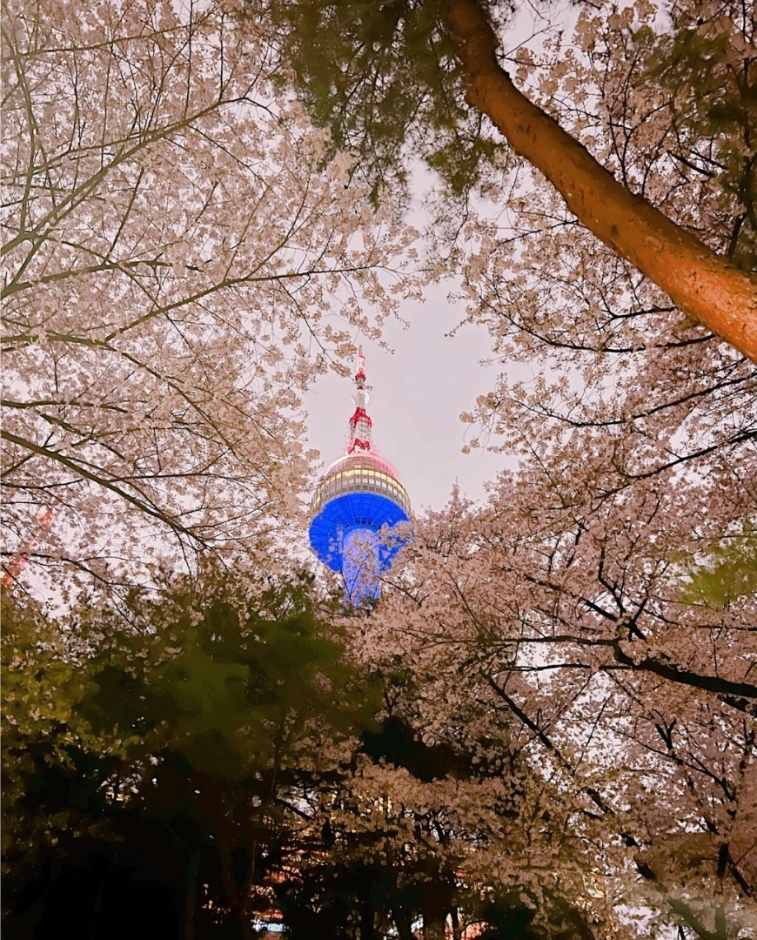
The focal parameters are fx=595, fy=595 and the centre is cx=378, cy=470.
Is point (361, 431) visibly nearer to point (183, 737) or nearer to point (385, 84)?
point (183, 737)

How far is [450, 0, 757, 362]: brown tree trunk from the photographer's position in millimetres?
2072

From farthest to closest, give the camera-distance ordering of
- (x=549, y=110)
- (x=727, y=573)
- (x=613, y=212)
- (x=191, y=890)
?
(x=191, y=890), (x=727, y=573), (x=549, y=110), (x=613, y=212)

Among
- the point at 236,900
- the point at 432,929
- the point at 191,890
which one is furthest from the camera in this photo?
the point at 432,929

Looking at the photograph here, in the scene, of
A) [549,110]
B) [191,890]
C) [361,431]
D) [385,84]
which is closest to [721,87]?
[549,110]

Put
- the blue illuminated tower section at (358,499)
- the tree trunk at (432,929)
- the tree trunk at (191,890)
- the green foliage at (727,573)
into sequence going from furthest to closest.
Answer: the blue illuminated tower section at (358,499), the tree trunk at (432,929), the tree trunk at (191,890), the green foliage at (727,573)

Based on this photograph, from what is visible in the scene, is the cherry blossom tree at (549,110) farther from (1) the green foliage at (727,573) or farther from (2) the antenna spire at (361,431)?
(2) the antenna spire at (361,431)

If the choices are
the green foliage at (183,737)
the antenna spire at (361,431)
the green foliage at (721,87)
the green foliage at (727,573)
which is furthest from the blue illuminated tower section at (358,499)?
the green foliage at (721,87)

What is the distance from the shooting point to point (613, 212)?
245cm

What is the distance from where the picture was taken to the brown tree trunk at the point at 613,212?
2.07m

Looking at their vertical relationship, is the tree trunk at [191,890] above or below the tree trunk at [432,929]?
above

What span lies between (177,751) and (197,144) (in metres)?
7.09

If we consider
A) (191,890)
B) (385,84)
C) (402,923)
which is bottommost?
(402,923)

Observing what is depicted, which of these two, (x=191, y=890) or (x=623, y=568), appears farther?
(x=191, y=890)

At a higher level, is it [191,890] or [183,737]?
[183,737]
